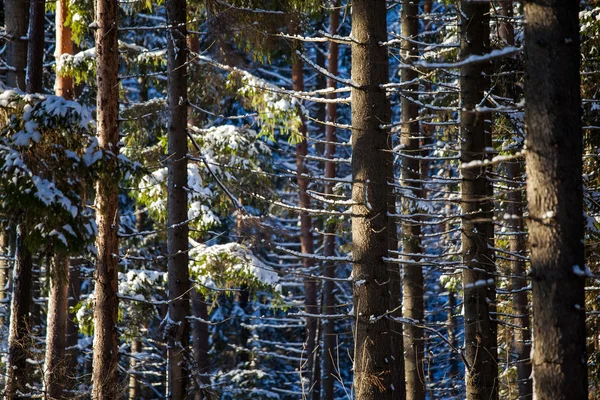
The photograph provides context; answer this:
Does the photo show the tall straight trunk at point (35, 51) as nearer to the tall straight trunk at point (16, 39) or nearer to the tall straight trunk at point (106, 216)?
the tall straight trunk at point (16, 39)

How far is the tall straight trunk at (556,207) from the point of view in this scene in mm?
4320

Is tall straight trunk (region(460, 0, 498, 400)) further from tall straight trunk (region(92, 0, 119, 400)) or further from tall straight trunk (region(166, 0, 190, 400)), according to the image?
tall straight trunk (region(92, 0, 119, 400))

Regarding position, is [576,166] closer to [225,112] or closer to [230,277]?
[230,277]

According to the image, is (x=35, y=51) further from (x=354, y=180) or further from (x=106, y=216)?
(x=354, y=180)

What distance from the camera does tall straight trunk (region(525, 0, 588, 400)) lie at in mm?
4320

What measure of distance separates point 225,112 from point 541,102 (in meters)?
16.8

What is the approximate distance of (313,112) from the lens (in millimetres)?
24719

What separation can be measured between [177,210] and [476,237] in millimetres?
4399

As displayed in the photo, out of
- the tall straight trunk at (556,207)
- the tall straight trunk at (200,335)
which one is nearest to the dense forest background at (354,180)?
the tall straight trunk at (556,207)

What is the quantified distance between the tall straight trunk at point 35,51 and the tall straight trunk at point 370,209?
5.35m

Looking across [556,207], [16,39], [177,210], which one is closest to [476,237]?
[556,207]

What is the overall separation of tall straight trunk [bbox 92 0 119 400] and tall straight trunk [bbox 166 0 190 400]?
1183 millimetres

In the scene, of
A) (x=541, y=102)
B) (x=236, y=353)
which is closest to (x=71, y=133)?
(x=541, y=102)

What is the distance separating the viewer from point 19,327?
8.72 metres
